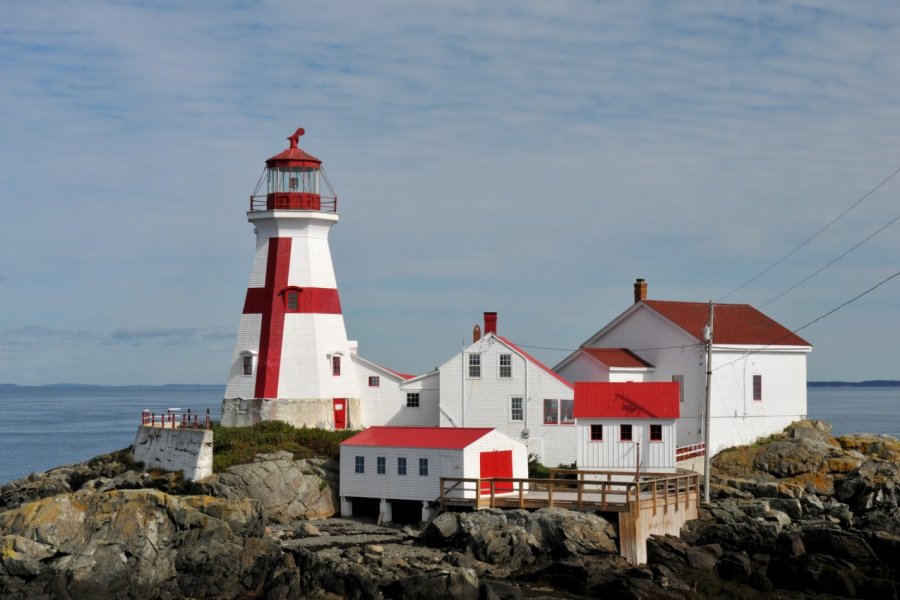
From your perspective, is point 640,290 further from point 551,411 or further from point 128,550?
point 128,550

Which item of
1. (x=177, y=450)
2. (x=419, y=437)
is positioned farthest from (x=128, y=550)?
(x=419, y=437)

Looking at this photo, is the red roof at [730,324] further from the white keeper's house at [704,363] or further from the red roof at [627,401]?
the red roof at [627,401]

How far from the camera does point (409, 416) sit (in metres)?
42.4

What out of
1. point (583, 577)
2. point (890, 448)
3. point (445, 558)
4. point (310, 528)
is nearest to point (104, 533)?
point (310, 528)

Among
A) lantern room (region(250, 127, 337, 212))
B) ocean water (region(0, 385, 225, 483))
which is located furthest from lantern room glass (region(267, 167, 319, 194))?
ocean water (region(0, 385, 225, 483))

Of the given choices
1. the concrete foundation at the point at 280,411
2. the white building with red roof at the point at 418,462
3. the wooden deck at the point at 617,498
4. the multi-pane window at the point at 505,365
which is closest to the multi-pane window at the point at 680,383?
the multi-pane window at the point at 505,365

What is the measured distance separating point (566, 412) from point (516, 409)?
5.32 feet

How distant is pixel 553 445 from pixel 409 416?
5.69 m

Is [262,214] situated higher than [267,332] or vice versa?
[262,214]

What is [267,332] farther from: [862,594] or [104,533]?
[862,594]

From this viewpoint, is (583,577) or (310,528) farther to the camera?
(310,528)

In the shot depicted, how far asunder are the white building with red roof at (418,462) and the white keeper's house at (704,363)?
23.0ft

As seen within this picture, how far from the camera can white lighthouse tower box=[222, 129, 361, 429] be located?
40875mm

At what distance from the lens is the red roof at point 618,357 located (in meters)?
42.1
